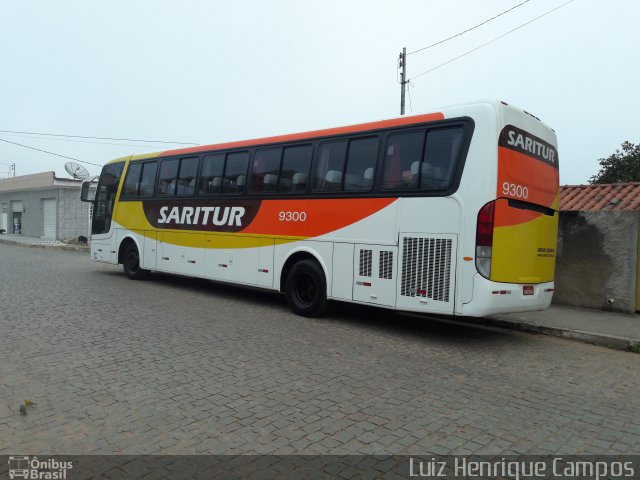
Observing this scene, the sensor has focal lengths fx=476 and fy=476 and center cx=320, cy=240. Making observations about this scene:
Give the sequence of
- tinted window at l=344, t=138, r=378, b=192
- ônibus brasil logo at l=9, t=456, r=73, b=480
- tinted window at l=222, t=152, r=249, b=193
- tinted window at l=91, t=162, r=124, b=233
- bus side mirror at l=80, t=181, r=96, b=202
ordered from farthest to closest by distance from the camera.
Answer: bus side mirror at l=80, t=181, r=96, b=202
tinted window at l=91, t=162, r=124, b=233
tinted window at l=222, t=152, r=249, b=193
tinted window at l=344, t=138, r=378, b=192
ônibus brasil logo at l=9, t=456, r=73, b=480

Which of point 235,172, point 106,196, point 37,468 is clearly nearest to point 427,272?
point 235,172

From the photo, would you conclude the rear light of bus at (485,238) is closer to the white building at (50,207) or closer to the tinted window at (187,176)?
the tinted window at (187,176)

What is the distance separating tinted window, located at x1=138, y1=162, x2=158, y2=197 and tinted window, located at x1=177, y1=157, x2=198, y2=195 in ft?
3.75

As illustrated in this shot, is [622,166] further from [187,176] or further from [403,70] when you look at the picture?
[187,176]

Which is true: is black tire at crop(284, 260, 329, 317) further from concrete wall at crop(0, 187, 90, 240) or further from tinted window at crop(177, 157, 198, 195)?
concrete wall at crop(0, 187, 90, 240)

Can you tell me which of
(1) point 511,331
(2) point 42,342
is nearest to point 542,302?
(1) point 511,331

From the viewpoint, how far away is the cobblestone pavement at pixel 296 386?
3631mm

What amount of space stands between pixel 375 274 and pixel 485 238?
71.7 inches

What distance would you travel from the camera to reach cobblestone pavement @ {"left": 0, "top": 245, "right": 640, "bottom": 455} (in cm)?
363

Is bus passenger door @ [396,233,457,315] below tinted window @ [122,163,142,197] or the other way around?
below

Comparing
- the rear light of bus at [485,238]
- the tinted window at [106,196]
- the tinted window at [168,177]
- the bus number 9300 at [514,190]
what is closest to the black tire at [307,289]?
the rear light of bus at [485,238]

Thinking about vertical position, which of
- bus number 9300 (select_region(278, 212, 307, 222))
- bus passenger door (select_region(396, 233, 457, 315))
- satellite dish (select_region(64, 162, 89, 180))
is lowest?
bus passenger door (select_region(396, 233, 457, 315))

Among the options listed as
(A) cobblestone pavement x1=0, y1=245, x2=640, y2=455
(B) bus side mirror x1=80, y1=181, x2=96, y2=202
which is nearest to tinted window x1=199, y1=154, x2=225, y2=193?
(A) cobblestone pavement x1=0, y1=245, x2=640, y2=455

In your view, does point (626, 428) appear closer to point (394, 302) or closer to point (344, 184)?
point (394, 302)
